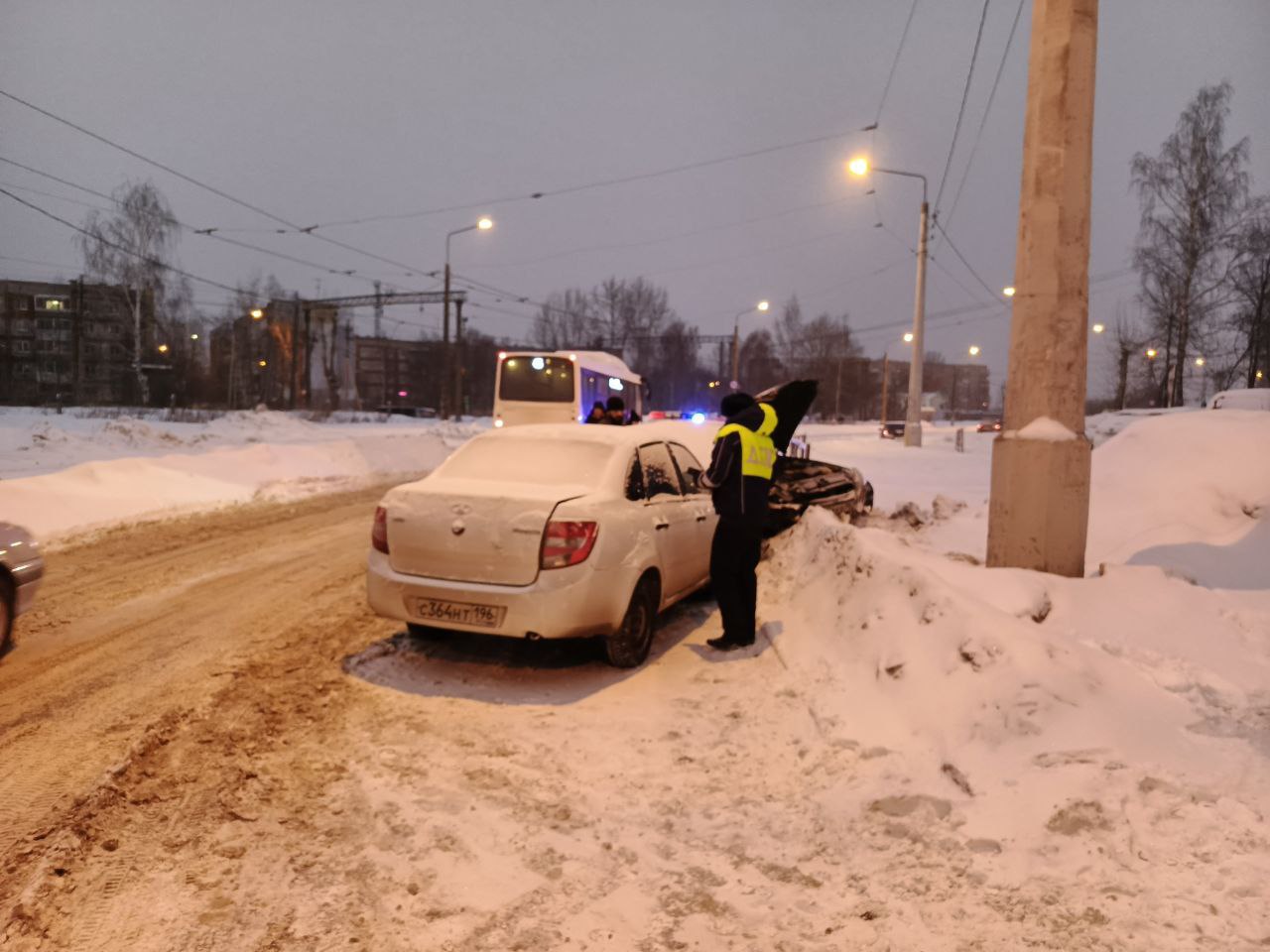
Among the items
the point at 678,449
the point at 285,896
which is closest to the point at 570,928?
the point at 285,896

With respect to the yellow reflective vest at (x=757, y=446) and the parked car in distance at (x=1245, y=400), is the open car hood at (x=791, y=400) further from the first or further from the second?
the parked car in distance at (x=1245, y=400)

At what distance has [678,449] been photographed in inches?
267

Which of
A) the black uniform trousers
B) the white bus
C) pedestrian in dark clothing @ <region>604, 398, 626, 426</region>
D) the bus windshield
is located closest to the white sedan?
the black uniform trousers

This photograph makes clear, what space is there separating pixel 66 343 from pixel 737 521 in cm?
9133

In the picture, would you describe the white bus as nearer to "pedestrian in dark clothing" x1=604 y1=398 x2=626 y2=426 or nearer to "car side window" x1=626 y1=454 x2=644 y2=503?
"pedestrian in dark clothing" x1=604 y1=398 x2=626 y2=426

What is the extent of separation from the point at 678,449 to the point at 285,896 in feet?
15.1

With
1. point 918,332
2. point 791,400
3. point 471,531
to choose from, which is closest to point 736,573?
point 471,531

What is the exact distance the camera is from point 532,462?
5625mm

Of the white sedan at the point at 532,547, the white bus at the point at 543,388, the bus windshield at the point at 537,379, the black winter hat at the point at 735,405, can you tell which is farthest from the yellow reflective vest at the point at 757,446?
the bus windshield at the point at 537,379

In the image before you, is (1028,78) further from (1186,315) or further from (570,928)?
(1186,315)

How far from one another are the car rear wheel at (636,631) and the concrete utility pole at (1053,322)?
2419mm

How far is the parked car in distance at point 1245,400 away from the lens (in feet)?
57.8

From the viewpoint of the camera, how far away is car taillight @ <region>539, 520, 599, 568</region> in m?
4.78

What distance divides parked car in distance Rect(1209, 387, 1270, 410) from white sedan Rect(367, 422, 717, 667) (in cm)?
1770
